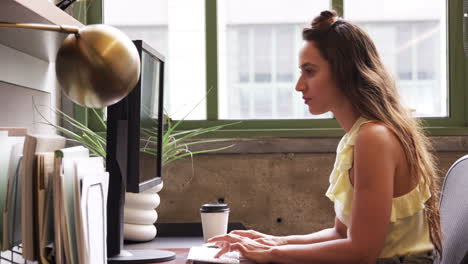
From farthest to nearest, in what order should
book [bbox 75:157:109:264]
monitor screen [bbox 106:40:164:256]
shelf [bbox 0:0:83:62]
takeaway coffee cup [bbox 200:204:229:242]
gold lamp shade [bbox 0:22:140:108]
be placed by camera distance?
takeaway coffee cup [bbox 200:204:229:242]
monitor screen [bbox 106:40:164:256]
shelf [bbox 0:0:83:62]
book [bbox 75:157:109:264]
gold lamp shade [bbox 0:22:140:108]

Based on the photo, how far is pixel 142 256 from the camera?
4.87 feet

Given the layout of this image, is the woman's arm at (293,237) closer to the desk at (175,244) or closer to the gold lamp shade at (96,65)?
the desk at (175,244)

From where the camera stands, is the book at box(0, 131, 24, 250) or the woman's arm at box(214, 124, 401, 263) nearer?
the book at box(0, 131, 24, 250)

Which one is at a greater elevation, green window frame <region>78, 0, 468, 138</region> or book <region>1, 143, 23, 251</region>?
green window frame <region>78, 0, 468, 138</region>

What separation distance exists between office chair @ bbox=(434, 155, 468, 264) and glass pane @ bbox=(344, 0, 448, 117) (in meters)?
1.24

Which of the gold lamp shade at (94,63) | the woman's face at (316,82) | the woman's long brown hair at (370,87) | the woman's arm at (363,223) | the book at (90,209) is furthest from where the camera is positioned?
the woman's face at (316,82)

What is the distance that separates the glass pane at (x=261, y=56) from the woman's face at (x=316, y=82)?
1058 mm

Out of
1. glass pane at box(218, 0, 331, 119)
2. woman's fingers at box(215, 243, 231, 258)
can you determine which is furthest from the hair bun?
glass pane at box(218, 0, 331, 119)

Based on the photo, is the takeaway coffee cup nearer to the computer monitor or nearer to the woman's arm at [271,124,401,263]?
the computer monitor

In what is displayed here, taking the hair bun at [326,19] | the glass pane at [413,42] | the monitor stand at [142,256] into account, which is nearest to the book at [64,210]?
the monitor stand at [142,256]

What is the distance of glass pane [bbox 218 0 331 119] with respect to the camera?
9.13 ft

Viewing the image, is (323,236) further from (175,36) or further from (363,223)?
(175,36)

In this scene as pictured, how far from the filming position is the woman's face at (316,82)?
1668 millimetres

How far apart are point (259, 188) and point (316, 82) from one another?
41.6 inches
